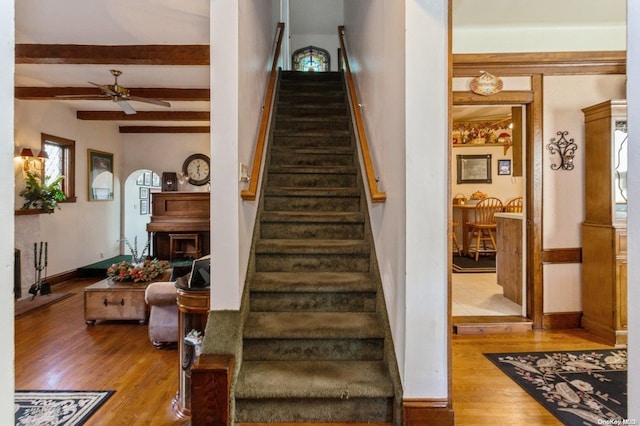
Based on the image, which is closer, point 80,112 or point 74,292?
point 74,292

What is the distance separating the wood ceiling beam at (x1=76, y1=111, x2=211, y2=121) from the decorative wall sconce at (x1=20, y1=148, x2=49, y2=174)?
142 centimetres

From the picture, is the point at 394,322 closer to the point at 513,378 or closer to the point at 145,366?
the point at 513,378

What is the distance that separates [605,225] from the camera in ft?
10.6

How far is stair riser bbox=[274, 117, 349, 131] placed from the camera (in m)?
4.38

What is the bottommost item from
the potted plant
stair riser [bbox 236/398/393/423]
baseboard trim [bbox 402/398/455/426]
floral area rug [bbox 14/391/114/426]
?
floral area rug [bbox 14/391/114/426]

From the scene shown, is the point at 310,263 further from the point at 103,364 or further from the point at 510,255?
the point at 510,255

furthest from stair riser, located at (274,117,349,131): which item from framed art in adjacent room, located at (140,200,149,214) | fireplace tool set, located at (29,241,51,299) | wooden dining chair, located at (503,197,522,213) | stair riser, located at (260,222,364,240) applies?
framed art in adjacent room, located at (140,200,149,214)

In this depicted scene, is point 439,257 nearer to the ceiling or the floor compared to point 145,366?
nearer to the ceiling

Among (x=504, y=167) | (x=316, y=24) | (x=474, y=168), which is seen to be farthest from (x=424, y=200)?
(x=504, y=167)

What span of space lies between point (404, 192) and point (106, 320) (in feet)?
12.6

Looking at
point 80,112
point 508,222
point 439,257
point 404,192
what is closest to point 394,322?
point 439,257

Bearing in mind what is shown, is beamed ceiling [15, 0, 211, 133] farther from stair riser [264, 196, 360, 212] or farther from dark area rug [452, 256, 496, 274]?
dark area rug [452, 256, 496, 274]

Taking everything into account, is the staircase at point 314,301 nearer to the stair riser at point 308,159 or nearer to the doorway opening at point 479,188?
the stair riser at point 308,159

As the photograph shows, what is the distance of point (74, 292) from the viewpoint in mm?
5395
